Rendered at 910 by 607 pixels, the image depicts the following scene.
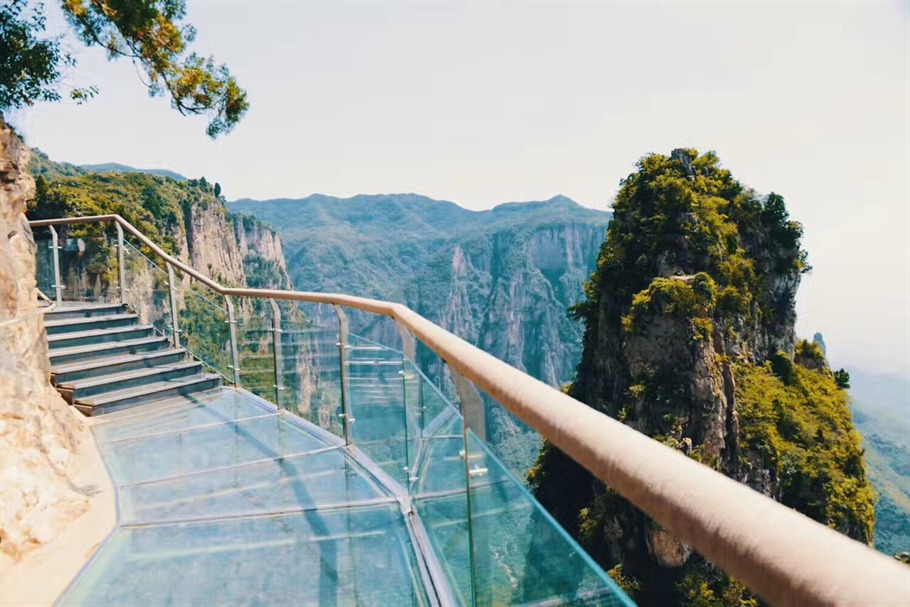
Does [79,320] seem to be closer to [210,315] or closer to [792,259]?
[210,315]

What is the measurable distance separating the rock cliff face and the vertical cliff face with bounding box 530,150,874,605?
73.7ft

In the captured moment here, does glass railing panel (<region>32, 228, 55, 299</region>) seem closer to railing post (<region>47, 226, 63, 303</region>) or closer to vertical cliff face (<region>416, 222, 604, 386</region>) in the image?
railing post (<region>47, 226, 63, 303</region>)

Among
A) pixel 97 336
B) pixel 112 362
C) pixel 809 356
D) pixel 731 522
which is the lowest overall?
pixel 809 356

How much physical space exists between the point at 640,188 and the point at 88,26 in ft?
92.4

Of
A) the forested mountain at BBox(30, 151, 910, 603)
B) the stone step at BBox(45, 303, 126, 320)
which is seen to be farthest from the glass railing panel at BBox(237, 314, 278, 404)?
the forested mountain at BBox(30, 151, 910, 603)

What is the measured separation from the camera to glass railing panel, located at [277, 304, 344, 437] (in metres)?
3.59

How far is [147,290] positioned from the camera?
7578 millimetres

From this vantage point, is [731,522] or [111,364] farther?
[111,364]

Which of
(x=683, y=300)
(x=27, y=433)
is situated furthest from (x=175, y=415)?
(x=683, y=300)

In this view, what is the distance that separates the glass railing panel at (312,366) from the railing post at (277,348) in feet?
0.05

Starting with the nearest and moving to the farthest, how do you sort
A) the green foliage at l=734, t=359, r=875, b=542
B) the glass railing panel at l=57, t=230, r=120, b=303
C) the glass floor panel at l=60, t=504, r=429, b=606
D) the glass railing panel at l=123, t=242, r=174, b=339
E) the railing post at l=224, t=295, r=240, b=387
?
the glass floor panel at l=60, t=504, r=429, b=606 → the railing post at l=224, t=295, r=240, b=387 → the glass railing panel at l=123, t=242, r=174, b=339 → the glass railing panel at l=57, t=230, r=120, b=303 → the green foliage at l=734, t=359, r=875, b=542

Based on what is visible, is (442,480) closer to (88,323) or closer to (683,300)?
(88,323)

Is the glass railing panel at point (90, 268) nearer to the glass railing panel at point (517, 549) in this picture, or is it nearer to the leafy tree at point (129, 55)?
the leafy tree at point (129, 55)

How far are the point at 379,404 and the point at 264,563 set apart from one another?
92 cm
